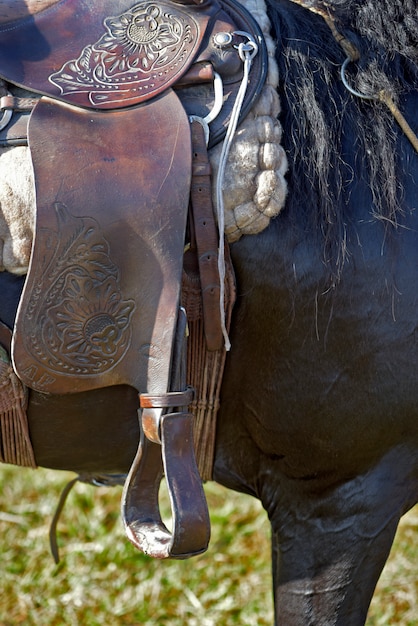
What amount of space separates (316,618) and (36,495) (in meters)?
1.79

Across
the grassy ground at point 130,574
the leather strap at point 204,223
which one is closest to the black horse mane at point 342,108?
the leather strap at point 204,223

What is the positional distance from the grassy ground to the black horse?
1.02m

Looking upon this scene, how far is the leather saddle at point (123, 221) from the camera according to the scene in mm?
1219

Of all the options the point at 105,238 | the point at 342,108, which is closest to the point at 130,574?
the point at 105,238

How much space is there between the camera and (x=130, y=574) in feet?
8.25

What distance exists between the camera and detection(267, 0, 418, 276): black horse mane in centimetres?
128

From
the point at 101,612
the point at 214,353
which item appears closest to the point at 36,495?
the point at 101,612

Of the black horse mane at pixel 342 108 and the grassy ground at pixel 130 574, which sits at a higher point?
the black horse mane at pixel 342 108

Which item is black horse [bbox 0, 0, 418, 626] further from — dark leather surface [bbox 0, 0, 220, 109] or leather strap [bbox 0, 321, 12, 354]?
dark leather surface [bbox 0, 0, 220, 109]

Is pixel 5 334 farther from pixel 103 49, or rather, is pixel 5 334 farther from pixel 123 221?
pixel 103 49

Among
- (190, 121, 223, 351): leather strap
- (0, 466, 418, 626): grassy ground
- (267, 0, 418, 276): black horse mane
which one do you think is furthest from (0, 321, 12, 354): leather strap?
(0, 466, 418, 626): grassy ground

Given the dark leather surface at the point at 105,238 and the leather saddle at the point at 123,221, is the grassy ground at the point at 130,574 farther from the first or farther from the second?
the dark leather surface at the point at 105,238

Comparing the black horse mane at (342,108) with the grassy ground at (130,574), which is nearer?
the black horse mane at (342,108)

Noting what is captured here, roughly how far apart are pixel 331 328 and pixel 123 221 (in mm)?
390
